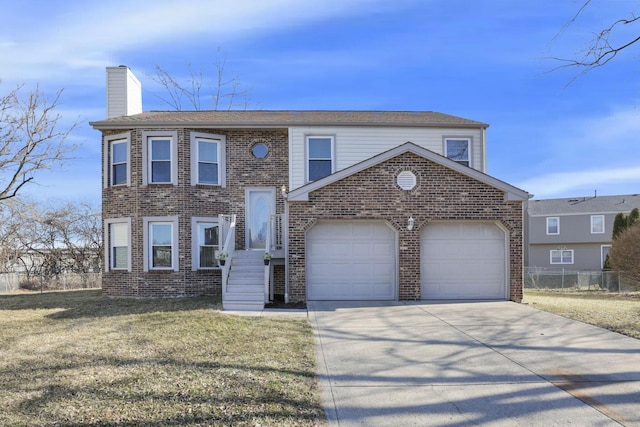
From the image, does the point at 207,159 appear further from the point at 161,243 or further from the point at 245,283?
the point at 245,283

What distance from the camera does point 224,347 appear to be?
709cm

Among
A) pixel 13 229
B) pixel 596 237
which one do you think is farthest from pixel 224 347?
pixel 596 237

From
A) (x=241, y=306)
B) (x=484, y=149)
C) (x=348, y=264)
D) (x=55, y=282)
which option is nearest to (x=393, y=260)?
(x=348, y=264)

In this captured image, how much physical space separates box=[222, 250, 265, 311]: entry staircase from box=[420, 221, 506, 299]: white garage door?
14.2 feet

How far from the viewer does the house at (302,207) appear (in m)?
12.4

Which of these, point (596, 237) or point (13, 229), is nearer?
point (13, 229)

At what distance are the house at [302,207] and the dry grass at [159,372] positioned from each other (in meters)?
3.30

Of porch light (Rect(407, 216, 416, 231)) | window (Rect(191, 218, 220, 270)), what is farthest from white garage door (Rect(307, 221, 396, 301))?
window (Rect(191, 218, 220, 270))

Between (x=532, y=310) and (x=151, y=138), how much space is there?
11.6 metres

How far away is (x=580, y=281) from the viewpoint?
24.3 metres

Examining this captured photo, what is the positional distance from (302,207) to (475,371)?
7.04 meters

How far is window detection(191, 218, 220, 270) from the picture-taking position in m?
14.6

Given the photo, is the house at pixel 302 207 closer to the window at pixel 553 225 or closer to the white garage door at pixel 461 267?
the white garage door at pixel 461 267

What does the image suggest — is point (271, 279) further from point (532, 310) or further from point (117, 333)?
point (532, 310)
